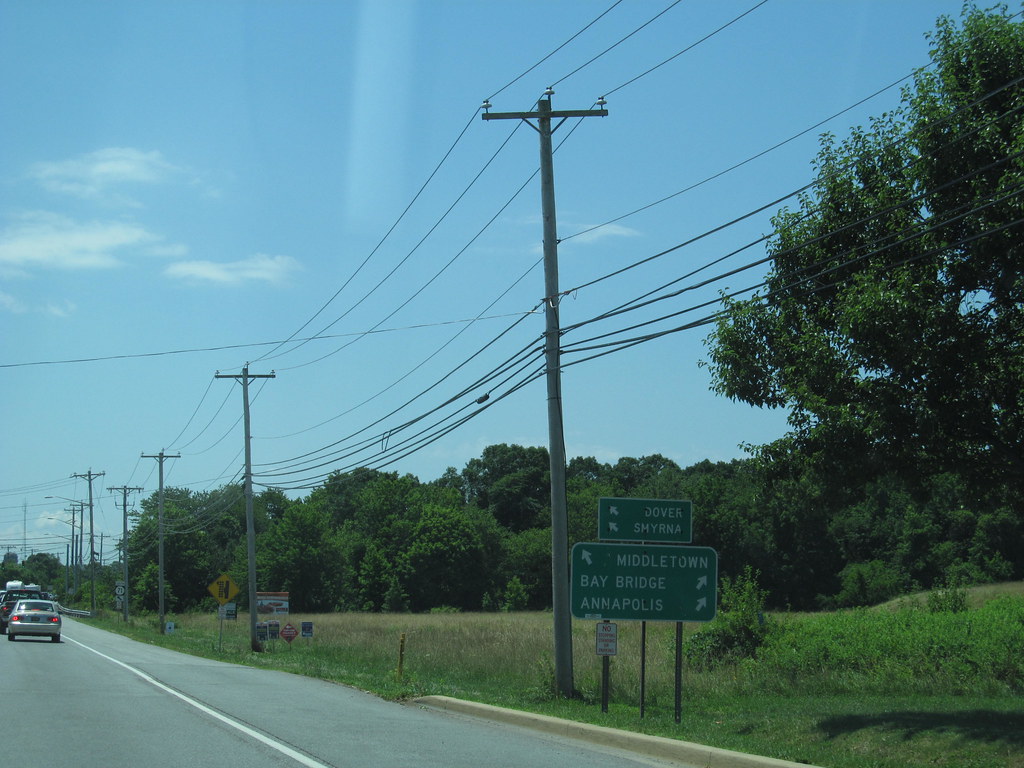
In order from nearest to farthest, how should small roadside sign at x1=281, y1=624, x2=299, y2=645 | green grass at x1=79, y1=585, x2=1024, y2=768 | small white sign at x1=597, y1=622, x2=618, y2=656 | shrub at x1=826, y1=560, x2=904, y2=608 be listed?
green grass at x1=79, y1=585, x2=1024, y2=768 < small white sign at x1=597, y1=622, x2=618, y2=656 < small roadside sign at x1=281, y1=624, x2=299, y2=645 < shrub at x1=826, y1=560, x2=904, y2=608

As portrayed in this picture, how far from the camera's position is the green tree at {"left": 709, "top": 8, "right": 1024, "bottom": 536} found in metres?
12.0

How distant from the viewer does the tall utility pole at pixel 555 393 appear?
1881 centimetres

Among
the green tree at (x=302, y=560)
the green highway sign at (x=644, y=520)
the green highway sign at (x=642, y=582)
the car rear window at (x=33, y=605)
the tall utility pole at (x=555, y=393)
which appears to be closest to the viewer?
the green highway sign at (x=642, y=582)

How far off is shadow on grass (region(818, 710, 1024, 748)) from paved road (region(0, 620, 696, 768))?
10.2 ft

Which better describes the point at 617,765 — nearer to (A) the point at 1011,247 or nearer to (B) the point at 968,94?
(A) the point at 1011,247

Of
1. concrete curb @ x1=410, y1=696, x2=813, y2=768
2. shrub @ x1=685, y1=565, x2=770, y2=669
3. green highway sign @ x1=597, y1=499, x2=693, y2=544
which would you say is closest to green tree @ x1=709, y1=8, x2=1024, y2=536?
green highway sign @ x1=597, y1=499, x2=693, y2=544

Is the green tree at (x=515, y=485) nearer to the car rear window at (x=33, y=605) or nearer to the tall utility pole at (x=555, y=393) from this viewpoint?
the car rear window at (x=33, y=605)

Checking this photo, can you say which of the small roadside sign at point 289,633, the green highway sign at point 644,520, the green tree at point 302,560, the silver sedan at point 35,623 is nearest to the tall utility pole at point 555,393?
the green highway sign at point 644,520

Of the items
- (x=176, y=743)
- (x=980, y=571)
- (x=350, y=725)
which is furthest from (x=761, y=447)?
(x=980, y=571)

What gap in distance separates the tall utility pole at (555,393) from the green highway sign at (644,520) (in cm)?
276

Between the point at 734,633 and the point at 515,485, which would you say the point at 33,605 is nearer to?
the point at 734,633

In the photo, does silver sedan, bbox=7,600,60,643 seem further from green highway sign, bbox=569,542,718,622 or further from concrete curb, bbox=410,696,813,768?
green highway sign, bbox=569,542,718,622

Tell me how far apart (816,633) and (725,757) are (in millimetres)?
15186

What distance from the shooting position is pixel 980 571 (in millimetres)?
72625
